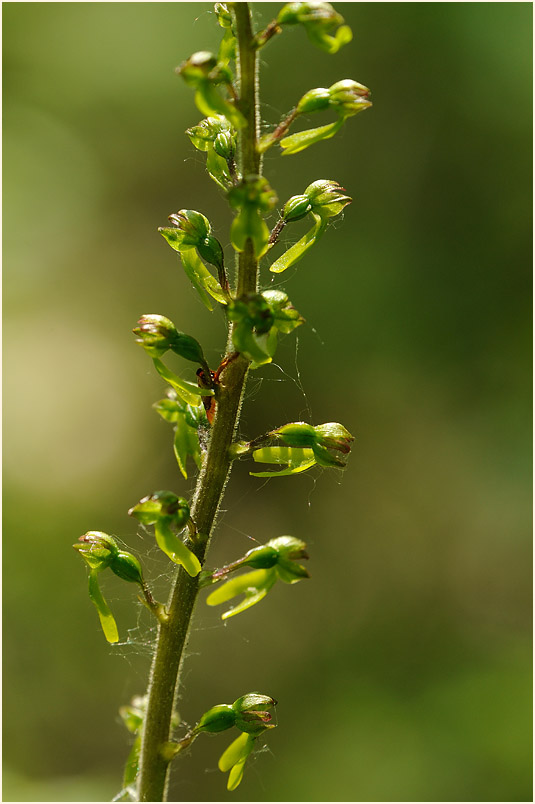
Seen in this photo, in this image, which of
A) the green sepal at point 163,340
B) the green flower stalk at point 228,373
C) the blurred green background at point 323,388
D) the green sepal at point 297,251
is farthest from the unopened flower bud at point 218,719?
the blurred green background at point 323,388

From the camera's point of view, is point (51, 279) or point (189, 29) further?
point (51, 279)

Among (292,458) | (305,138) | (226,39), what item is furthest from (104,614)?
(226,39)

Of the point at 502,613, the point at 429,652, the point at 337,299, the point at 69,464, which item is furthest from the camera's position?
the point at 69,464

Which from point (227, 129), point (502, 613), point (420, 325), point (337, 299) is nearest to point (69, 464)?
point (337, 299)

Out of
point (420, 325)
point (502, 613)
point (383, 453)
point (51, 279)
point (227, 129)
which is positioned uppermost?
point (227, 129)

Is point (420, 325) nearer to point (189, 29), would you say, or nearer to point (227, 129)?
point (189, 29)

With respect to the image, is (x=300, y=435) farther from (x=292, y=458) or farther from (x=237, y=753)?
(x=237, y=753)

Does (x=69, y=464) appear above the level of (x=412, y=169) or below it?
below
